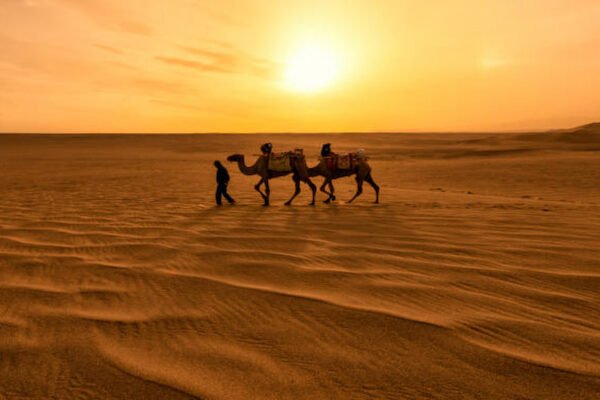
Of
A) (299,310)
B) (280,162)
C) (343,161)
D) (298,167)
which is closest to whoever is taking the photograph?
(299,310)

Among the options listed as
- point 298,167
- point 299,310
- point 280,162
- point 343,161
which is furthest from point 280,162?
point 299,310

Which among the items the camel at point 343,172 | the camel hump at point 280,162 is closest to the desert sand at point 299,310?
the camel hump at point 280,162

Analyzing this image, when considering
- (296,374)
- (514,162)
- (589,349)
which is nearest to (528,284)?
(589,349)

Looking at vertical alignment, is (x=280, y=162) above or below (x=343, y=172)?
above

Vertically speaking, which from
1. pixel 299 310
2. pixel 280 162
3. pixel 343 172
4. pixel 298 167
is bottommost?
pixel 299 310

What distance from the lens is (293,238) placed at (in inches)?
179

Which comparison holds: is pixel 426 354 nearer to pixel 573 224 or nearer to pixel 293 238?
pixel 293 238

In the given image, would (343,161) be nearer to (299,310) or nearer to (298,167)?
(298,167)

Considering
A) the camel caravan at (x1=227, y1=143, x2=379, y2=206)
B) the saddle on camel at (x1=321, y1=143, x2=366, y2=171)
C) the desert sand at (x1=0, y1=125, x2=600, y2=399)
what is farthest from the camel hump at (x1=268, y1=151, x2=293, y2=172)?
Answer: the desert sand at (x1=0, y1=125, x2=600, y2=399)

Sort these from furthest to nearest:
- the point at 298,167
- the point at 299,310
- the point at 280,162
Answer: the point at 298,167 → the point at 280,162 → the point at 299,310

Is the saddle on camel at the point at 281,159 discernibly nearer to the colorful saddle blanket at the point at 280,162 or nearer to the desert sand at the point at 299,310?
the colorful saddle blanket at the point at 280,162

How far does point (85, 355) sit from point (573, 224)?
580cm

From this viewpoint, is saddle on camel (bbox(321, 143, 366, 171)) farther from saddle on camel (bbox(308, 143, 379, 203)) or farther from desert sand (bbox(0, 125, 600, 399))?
desert sand (bbox(0, 125, 600, 399))

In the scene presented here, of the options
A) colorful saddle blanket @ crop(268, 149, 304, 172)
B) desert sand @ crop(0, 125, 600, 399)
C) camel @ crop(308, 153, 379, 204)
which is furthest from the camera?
camel @ crop(308, 153, 379, 204)
